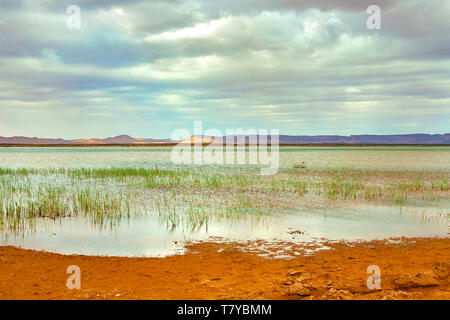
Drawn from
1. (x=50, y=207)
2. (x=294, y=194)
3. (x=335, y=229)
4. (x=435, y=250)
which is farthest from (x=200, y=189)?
(x=435, y=250)

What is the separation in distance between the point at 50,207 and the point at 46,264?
806 cm

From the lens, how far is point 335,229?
13.4 m

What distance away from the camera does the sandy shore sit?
261 inches

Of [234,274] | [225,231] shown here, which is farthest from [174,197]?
[234,274]

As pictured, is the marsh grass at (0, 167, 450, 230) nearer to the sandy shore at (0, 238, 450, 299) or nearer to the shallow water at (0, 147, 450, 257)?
the shallow water at (0, 147, 450, 257)

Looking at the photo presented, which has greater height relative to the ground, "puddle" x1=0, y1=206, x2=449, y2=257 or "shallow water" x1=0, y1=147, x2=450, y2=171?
"shallow water" x1=0, y1=147, x2=450, y2=171

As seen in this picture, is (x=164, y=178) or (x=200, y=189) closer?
(x=200, y=189)

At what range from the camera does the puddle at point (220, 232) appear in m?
11.1

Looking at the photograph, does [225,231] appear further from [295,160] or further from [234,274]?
[295,160]

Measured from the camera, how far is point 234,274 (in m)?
8.07

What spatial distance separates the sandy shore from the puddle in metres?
1.09

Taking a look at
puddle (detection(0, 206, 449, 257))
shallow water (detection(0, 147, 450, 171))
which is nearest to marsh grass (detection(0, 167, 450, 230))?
puddle (detection(0, 206, 449, 257))

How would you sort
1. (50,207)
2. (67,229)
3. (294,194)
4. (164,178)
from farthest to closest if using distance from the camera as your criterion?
(164,178) < (294,194) < (50,207) < (67,229)
